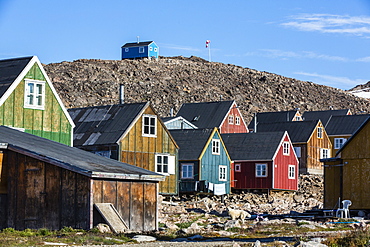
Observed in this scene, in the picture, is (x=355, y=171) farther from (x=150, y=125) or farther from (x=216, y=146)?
(x=216, y=146)

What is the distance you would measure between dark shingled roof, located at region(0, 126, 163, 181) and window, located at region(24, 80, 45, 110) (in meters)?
4.56

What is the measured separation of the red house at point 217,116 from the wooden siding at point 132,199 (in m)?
44.5

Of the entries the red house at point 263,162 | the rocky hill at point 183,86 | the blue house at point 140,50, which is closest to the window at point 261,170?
the red house at point 263,162

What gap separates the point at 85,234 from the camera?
1016 inches

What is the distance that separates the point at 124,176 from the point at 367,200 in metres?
14.1

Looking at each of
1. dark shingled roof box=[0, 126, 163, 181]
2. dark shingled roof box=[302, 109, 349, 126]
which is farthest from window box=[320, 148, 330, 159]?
dark shingled roof box=[0, 126, 163, 181]

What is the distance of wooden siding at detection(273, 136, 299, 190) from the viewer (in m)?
60.7

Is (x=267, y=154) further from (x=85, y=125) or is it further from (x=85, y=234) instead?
(x=85, y=234)

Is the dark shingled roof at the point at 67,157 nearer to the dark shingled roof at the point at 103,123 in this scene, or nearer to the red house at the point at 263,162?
the dark shingled roof at the point at 103,123

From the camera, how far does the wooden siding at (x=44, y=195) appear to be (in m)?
28.9

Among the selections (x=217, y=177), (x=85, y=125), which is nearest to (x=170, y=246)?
(x=85, y=125)

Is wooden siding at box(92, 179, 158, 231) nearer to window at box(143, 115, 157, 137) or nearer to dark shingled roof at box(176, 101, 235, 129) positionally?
window at box(143, 115, 157, 137)

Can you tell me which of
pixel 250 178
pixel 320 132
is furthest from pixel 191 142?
pixel 320 132

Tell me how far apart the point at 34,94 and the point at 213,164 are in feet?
67.7
